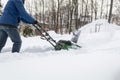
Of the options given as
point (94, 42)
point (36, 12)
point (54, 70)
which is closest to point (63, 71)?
point (54, 70)

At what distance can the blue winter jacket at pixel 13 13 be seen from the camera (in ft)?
21.2

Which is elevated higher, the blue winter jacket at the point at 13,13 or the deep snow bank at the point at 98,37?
the blue winter jacket at the point at 13,13

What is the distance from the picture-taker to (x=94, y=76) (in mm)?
4191

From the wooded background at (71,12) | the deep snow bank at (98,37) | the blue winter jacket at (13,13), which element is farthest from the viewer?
the wooded background at (71,12)

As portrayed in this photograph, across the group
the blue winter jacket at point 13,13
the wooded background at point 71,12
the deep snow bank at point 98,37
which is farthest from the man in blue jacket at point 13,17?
the wooded background at point 71,12

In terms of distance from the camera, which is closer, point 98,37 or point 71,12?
point 98,37

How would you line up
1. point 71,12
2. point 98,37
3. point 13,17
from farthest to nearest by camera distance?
point 71,12 < point 98,37 < point 13,17

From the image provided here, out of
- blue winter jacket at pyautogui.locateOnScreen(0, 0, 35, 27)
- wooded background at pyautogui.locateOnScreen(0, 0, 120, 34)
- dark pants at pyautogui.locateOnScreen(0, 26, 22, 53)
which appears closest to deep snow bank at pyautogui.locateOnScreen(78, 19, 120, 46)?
dark pants at pyautogui.locateOnScreen(0, 26, 22, 53)

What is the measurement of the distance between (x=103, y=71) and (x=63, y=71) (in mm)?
599

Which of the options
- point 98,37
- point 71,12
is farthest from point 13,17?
point 71,12

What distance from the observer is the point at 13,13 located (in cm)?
660

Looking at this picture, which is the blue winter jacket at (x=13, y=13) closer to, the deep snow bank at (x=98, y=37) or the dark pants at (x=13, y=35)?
the dark pants at (x=13, y=35)

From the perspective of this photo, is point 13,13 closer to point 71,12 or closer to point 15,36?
point 15,36

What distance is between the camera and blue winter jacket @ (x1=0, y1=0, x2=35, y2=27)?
21.2ft
